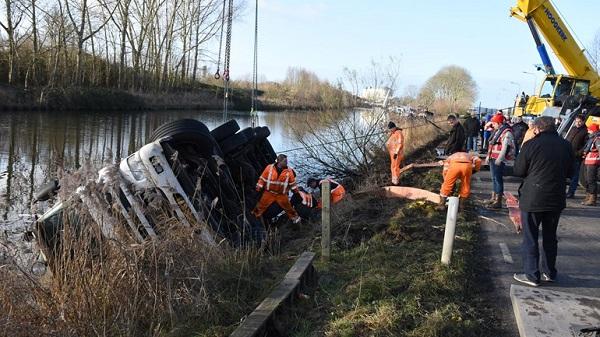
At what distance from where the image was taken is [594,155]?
33.6 ft

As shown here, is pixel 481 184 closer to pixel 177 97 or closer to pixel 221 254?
pixel 221 254

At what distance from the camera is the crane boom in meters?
20.4

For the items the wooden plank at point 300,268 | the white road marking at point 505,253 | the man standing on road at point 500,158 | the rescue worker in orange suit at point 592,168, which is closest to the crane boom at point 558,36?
the rescue worker in orange suit at point 592,168

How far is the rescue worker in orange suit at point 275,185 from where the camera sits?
8.96 m

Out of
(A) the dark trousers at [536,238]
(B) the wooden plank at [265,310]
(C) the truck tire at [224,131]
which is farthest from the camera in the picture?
(C) the truck tire at [224,131]

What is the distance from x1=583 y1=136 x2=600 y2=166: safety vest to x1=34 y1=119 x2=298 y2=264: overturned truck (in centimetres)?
628

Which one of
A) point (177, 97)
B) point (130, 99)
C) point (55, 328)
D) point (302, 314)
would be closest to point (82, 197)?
point (55, 328)

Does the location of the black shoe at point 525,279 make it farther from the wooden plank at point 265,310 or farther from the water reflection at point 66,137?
the water reflection at point 66,137

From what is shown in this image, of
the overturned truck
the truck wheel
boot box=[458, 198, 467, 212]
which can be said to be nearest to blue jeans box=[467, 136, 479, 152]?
boot box=[458, 198, 467, 212]

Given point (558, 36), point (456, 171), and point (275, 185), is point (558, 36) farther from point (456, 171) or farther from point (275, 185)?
point (275, 185)

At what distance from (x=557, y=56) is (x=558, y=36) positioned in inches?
44.5

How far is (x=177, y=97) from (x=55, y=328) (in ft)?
147

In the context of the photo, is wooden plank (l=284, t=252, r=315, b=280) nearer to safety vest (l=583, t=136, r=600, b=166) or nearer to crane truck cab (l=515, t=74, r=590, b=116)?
safety vest (l=583, t=136, r=600, b=166)

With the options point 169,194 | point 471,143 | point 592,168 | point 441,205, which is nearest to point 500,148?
point 592,168
